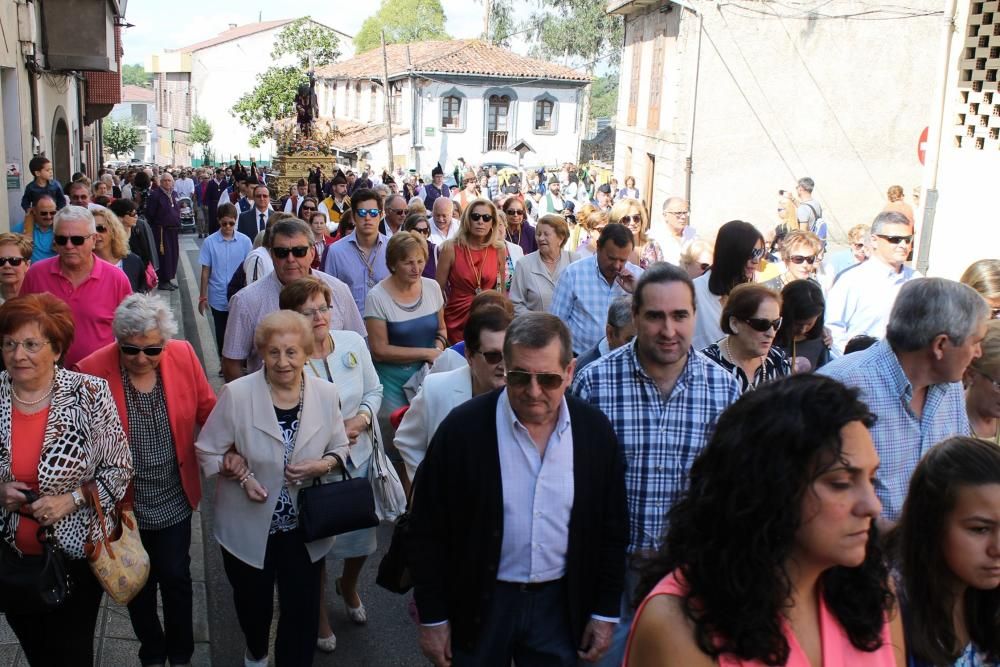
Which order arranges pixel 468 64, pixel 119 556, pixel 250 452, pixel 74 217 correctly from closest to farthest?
pixel 119 556 < pixel 250 452 < pixel 74 217 < pixel 468 64

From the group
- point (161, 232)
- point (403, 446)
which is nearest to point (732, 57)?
point (161, 232)

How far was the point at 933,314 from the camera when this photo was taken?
12.5ft

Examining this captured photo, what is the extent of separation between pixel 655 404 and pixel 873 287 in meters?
3.76

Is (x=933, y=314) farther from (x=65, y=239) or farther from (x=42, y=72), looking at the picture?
(x=42, y=72)

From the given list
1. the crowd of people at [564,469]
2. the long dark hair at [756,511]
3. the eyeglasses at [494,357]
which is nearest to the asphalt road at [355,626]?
the crowd of people at [564,469]

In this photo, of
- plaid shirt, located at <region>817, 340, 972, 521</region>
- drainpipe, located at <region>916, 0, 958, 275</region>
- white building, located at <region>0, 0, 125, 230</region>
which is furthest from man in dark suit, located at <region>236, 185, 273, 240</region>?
plaid shirt, located at <region>817, 340, 972, 521</region>

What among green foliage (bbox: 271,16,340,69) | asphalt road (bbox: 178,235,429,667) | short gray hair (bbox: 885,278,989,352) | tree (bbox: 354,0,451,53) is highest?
tree (bbox: 354,0,451,53)

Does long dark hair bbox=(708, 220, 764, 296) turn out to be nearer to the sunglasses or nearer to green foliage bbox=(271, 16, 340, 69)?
the sunglasses

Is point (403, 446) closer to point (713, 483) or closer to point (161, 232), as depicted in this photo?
point (713, 483)

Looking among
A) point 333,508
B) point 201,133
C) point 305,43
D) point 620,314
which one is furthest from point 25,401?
point 201,133

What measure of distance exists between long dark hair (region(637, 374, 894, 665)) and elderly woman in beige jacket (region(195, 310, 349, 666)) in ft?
8.62

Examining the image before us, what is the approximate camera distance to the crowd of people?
2168 millimetres

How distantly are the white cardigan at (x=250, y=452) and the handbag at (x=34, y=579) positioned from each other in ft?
2.30

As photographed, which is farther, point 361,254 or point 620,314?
point 361,254
